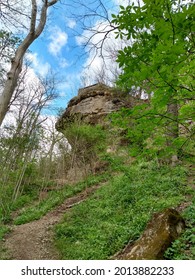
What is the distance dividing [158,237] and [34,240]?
4.27m

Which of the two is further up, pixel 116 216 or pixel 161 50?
pixel 161 50

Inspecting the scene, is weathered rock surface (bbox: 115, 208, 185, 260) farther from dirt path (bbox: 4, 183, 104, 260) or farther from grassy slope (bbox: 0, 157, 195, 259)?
dirt path (bbox: 4, 183, 104, 260)

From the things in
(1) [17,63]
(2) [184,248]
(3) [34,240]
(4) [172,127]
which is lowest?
(3) [34,240]

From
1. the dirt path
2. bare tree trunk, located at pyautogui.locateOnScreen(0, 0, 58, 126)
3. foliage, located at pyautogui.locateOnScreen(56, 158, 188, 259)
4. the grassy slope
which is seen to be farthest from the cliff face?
bare tree trunk, located at pyautogui.locateOnScreen(0, 0, 58, 126)

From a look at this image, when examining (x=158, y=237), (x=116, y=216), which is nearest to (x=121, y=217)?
(x=116, y=216)

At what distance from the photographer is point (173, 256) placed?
3740 mm

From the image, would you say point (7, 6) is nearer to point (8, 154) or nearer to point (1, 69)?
point (1, 69)

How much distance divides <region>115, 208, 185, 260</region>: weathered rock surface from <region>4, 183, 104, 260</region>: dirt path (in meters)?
2.68

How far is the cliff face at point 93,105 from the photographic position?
1816 centimetres

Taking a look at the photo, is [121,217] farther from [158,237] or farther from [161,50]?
[161,50]

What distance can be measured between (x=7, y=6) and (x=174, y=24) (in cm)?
436

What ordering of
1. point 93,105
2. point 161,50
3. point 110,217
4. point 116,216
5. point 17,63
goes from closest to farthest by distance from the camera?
point 161,50 < point 17,63 < point 116,216 < point 110,217 < point 93,105

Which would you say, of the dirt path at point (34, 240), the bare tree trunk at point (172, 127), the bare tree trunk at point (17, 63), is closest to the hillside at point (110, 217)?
the dirt path at point (34, 240)

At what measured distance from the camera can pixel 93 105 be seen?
19000mm
